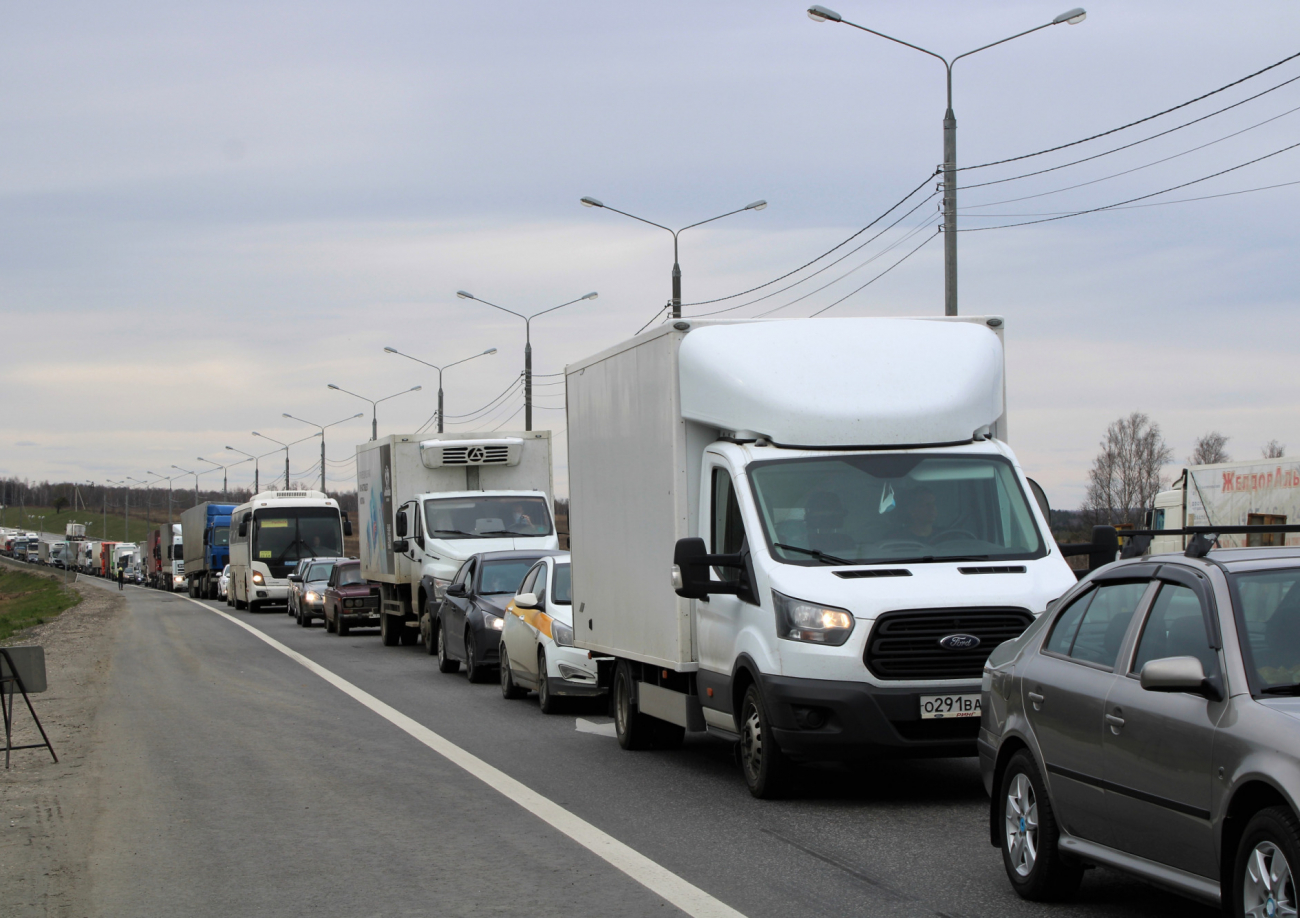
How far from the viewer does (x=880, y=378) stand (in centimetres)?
1029

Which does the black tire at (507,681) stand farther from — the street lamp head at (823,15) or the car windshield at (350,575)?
the car windshield at (350,575)

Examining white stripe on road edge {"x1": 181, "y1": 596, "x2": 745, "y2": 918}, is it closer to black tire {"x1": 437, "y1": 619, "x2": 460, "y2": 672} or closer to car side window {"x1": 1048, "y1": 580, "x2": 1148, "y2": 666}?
car side window {"x1": 1048, "y1": 580, "x2": 1148, "y2": 666}

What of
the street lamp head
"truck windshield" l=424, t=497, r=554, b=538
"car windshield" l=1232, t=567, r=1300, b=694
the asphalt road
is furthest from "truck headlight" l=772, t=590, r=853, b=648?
"truck windshield" l=424, t=497, r=554, b=538

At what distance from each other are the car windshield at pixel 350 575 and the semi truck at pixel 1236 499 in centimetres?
1606

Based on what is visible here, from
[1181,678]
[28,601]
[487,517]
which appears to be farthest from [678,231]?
[28,601]

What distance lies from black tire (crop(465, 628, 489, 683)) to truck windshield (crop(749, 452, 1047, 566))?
964 cm

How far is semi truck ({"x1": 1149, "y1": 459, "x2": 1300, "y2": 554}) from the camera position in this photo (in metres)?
25.0

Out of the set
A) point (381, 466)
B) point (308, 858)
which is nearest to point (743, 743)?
point (308, 858)

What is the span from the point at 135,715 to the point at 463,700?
11.0ft

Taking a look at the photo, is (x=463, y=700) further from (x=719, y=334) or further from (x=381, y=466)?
(x=381, y=466)

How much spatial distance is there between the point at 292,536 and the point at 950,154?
105 ft

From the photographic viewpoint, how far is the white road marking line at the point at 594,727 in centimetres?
1389

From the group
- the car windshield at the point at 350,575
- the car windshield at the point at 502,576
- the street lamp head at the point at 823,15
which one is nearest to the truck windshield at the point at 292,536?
the car windshield at the point at 350,575

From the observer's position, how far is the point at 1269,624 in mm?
5566
